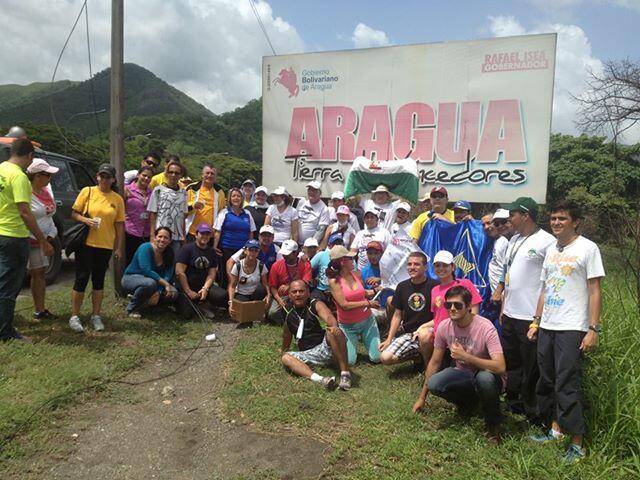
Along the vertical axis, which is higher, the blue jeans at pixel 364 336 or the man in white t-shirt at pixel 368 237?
the man in white t-shirt at pixel 368 237

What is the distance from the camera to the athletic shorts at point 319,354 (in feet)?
14.3

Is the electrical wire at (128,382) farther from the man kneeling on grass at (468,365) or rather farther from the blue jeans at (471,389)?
the blue jeans at (471,389)

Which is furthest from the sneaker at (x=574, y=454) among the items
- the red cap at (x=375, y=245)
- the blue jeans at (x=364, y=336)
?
the red cap at (x=375, y=245)

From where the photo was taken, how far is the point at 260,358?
4.54 metres

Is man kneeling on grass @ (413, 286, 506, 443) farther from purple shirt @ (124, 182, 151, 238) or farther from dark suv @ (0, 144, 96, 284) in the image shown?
dark suv @ (0, 144, 96, 284)

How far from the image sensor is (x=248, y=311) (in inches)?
216

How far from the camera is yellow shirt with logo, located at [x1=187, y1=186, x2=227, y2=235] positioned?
6055 millimetres

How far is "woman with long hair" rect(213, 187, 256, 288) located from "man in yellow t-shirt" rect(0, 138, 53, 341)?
83.0 inches

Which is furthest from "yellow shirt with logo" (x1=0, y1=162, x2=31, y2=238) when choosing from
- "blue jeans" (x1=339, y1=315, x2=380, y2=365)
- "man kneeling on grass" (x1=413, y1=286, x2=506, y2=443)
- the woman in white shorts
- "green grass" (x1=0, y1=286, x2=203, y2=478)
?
"man kneeling on grass" (x1=413, y1=286, x2=506, y2=443)

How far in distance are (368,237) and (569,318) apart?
2853 millimetres

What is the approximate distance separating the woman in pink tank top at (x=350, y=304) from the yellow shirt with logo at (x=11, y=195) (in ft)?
8.83

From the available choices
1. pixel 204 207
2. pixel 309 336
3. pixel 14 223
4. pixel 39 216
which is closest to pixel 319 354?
pixel 309 336

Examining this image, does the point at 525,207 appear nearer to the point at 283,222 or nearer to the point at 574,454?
the point at 574,454

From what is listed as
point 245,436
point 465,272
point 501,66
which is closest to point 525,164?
point 501,66
